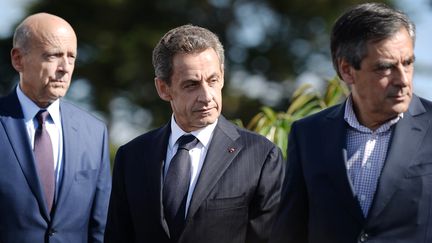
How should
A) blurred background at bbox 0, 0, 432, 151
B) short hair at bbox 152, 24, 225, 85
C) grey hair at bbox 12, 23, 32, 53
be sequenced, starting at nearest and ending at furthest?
short hair at bbox 152, 24, 225, 85 → grey hair at bbox 12, 23, 32, 53 → blurred background at bbox 0, 0, 432, 151

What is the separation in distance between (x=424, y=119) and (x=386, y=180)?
327mm

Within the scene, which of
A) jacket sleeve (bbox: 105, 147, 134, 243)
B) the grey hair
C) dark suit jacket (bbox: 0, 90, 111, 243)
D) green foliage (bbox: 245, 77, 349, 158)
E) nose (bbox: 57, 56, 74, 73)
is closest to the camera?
jacket sleeve (bbox: 105, 147, 134, 243)

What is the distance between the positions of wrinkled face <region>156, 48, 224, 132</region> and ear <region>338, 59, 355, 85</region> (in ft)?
2.07

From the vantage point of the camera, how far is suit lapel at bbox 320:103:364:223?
4391 mm

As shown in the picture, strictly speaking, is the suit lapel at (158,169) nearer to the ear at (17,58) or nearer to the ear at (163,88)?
the ear at (163,88)

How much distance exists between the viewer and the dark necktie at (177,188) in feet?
16.0

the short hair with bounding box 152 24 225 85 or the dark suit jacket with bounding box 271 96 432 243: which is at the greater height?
the short hair with bounding box 152 24 225 85

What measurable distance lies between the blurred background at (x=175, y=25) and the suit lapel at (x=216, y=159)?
14255 mm

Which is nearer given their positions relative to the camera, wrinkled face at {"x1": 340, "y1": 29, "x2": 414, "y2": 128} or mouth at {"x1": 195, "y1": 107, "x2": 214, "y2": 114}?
wrinkled face at {"x1": 340, "y1": 29, "x2": 414, "y2": 128}

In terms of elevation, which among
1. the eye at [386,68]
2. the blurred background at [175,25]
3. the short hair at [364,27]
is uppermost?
the short hair at [364,27]

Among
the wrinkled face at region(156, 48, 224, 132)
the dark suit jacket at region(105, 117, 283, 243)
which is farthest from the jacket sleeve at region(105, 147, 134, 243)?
the wrinkled face at region(156, 48, 224, 132)

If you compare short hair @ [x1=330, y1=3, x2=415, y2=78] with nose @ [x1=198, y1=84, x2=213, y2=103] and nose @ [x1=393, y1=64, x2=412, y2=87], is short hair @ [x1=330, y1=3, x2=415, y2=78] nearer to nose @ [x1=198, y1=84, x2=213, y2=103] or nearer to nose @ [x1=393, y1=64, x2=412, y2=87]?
nose @ [x1=393, y1=64, x2=412, y2=87]

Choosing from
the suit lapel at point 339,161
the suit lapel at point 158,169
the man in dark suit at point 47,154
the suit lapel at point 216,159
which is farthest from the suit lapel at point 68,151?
the suit lapel at point 339,161

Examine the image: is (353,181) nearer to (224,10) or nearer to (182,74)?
(182,74)
